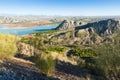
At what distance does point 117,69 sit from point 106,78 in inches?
54.0

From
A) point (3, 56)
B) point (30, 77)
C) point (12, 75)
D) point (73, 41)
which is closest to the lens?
point (12, 75)

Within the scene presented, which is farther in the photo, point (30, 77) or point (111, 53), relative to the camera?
point (111, 53)

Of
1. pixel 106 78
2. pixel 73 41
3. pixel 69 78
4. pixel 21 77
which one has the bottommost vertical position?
pixel 73 41

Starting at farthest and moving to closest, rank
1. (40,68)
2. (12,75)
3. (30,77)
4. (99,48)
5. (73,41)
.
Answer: (73,41) → (99,48) → (40,68) → (30,77) → (12,75)

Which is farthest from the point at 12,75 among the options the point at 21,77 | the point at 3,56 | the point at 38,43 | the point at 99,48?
the point at 38,43

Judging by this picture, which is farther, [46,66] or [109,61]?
[109,61]

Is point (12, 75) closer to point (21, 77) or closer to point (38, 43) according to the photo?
point (21, 77)

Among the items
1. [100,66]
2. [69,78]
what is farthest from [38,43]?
Result: [69,78]

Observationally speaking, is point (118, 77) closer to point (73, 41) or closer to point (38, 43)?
point (38, 43)

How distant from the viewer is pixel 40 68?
11.1 m

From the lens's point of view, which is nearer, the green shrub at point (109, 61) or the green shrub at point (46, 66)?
the green shrub at point (46, 66)

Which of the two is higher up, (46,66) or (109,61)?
(46,66)

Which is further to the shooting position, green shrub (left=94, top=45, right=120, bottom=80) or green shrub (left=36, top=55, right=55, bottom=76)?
green shrub (left=94, top=45, right=120, bottom=80)

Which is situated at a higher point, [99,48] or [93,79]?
[99,48]
